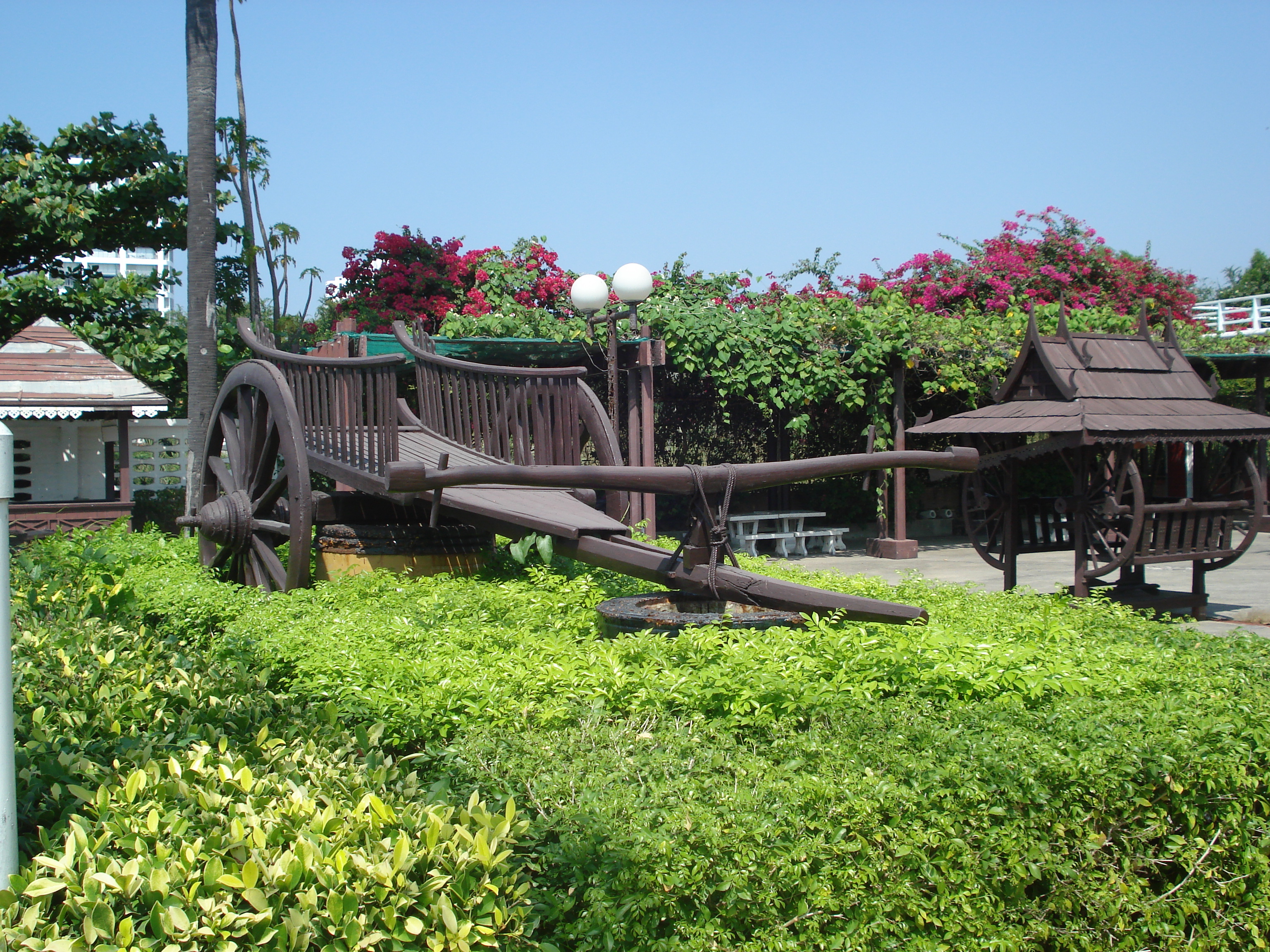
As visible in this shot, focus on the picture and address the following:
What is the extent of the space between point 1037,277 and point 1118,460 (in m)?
10.6

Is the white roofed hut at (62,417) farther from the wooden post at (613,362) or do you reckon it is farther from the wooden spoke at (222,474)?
the wooden post at (613,362)

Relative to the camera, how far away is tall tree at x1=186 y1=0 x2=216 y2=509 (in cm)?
1020

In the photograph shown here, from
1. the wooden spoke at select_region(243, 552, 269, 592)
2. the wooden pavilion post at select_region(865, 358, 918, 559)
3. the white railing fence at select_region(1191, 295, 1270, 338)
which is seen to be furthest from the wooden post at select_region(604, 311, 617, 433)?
the white railing fence at select_region(1191, 295, 1270, 338)

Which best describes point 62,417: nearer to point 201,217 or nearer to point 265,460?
point 201,217

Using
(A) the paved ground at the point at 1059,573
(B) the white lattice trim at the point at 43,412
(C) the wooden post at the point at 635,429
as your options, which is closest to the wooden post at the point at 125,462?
(B) the white lattice trim at the point at 43,412

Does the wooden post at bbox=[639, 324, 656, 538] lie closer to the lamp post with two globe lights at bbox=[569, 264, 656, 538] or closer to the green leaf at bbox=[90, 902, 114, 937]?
the lamp post with two globe lights at bbox=[569, 264, 656, 538]

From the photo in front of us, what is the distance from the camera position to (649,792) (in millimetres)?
2646

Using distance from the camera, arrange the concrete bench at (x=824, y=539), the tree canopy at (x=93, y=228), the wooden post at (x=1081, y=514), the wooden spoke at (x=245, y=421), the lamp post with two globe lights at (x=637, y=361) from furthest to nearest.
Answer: the concrete bench at (x=824, y=539), the tree canopy at (x=93, y=228), the lamp post with two globe lights at (x=637, y=361), the wooden post at (x=1081, y=514), the wooden spoke at (x=245, y=421)

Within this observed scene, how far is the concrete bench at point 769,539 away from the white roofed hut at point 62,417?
7.38 m

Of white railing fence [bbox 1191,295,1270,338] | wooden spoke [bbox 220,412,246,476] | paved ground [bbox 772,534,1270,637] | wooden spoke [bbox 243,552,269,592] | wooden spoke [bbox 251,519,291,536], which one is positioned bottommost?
paved ground [bbox 772,534,1270,637]

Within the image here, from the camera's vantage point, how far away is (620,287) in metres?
9.40

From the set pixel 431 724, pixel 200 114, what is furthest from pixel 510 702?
pixel 200 114

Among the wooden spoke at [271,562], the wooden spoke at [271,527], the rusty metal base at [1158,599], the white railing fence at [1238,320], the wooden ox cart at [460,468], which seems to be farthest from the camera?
the white railing fence at [1238,320]

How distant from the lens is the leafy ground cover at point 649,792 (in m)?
2.14
